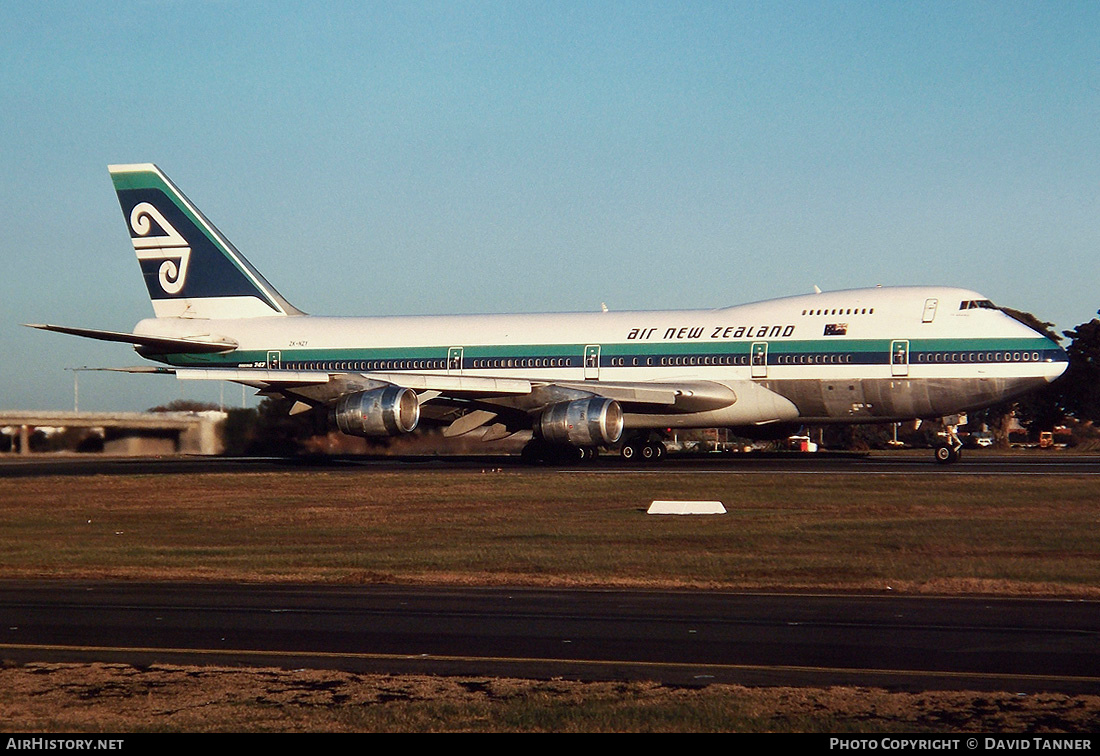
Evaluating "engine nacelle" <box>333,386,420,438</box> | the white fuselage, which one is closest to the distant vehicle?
the white fuselage

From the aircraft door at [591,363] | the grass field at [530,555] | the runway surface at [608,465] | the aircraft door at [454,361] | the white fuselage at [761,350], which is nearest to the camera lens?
the grass field at [530,555]

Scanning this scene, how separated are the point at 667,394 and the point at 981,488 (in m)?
13.9

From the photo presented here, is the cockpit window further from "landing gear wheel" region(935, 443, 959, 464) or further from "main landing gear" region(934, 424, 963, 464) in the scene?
"landing gear wheel" region(935, 443, 959, 464)

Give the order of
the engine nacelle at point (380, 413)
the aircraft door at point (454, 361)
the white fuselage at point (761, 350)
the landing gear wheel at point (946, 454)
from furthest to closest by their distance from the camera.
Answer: the aircraft door at point (454, 361), the engine nacelle at point (380, 413), the landing gear wheel at point (946, 454), the white fuselage at point (761, 350)

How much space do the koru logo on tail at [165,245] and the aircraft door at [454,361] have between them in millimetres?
13101

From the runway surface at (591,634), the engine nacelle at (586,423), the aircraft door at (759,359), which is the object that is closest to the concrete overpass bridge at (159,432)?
the engine nacelle at (586,423)

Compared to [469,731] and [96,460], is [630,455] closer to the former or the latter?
[96,460]

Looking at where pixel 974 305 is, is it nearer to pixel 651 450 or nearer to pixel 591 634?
pixel 651 450

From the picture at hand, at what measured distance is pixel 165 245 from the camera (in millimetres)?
54000

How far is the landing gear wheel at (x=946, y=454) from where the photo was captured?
1654 inches

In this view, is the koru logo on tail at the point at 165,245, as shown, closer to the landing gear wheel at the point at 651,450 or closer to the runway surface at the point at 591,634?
the landing gear wheel at the point at 651,450

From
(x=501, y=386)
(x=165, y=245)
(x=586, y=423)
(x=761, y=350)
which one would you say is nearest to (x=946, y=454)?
(x=761, y=350)

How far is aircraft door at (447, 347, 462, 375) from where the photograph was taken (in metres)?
49.0

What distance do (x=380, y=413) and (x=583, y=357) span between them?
27.3 ft
